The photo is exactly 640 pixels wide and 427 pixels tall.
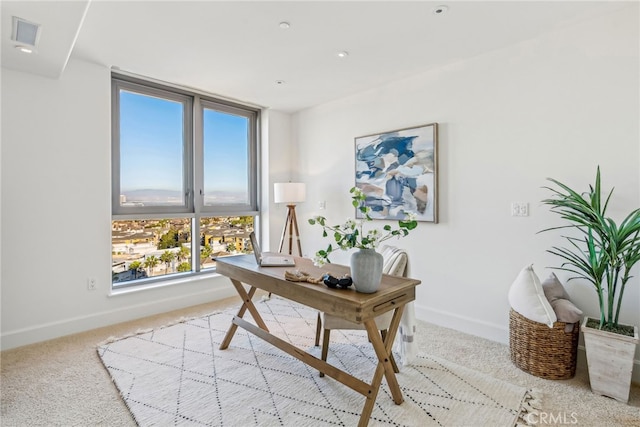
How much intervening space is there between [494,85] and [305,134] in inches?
95.0

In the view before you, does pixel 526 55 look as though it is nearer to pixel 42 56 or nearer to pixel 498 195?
pixel 498 195

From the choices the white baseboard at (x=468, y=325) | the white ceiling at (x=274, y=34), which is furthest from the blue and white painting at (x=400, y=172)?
the white baseboard at (x=468, y=325)

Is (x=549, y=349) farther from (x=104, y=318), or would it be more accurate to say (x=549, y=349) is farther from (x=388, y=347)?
(x=104, y=318)

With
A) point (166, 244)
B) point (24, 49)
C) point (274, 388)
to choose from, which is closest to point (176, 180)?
point (166, 244)

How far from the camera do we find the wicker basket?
2.12 m

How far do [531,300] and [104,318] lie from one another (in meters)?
3.64

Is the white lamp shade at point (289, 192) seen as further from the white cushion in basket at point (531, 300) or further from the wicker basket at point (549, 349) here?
the wicker basket at point (549, 349)

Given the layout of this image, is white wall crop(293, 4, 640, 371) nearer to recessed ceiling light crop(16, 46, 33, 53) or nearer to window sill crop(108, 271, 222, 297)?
window sill crop(108, 271, 222, 297)

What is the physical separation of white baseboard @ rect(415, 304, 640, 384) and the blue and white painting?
92cm

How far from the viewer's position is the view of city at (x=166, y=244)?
3.43 metres

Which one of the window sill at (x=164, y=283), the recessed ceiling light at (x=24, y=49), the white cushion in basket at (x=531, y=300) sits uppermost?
the recessed ceiling light at (x=24, y=49)

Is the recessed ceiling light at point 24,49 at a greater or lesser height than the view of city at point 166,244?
greater

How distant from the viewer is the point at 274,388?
2055 millimetres

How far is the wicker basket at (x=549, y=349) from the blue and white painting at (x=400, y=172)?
1.23 m
